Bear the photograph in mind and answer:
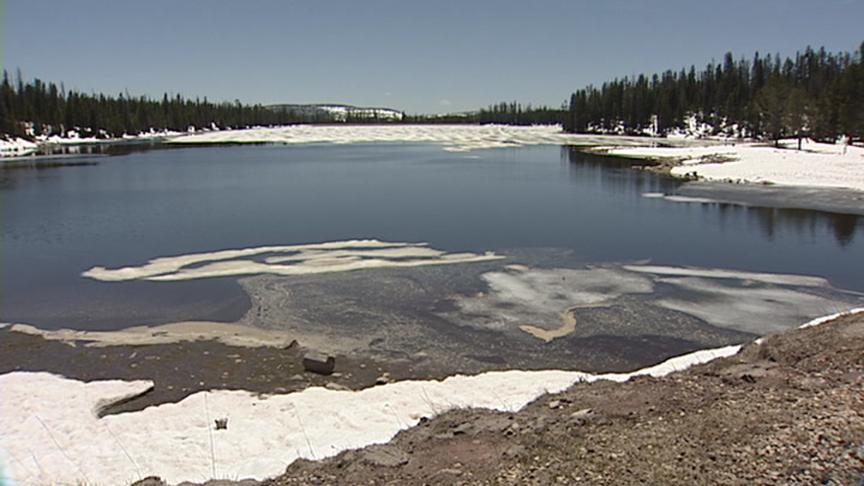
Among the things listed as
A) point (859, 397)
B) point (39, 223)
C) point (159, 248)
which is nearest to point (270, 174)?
point (39, 223)

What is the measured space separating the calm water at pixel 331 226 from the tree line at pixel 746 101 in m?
35.8

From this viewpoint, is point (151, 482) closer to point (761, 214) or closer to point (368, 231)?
point (368, 231)

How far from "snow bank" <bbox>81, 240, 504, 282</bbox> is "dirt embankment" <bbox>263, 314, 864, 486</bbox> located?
→ 10.2 meters

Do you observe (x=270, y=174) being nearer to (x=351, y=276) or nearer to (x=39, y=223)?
(x=39, y=223)

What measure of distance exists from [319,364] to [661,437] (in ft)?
18.9

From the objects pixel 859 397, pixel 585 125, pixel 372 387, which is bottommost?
→ pixel 372 387

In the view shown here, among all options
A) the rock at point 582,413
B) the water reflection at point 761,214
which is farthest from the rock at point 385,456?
the water reflection at point 761,214

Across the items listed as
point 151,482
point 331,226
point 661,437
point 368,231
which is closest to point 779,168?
point 368,231

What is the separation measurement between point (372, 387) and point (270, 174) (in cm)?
4224

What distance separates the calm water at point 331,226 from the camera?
15484 mm

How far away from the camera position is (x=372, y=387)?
Result: 9641 millimetres

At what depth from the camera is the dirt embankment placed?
518cm

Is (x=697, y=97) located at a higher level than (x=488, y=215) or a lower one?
higher

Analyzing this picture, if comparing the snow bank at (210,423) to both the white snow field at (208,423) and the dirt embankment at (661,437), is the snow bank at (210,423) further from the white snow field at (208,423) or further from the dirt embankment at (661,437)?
the dirt embankment at (661,437)
